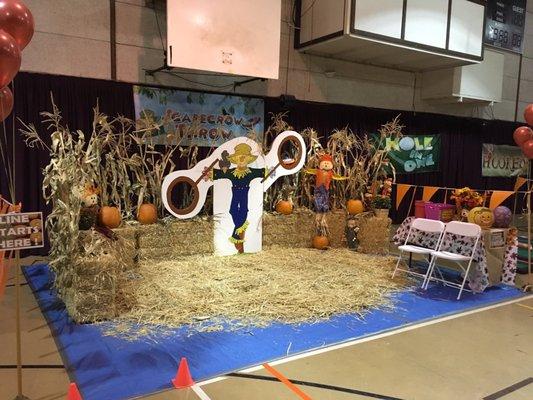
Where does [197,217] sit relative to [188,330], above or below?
above

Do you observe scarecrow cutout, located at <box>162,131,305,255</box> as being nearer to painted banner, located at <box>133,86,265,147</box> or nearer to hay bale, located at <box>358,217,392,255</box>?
painted banner, located at <box>133,86,265,147</box>

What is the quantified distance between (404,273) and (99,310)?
3418mm

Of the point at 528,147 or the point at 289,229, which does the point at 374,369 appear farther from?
the point at 528,147

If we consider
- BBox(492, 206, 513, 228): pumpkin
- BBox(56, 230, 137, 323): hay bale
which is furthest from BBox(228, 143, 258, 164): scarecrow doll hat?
BBox(492, 206, 513, 228): pumpkin

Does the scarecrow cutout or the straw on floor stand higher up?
the scarecrow cutout

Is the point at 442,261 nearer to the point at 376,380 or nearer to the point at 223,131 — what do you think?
the point at 376,380

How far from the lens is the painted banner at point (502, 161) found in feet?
34.2

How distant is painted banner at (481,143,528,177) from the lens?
1043 cm

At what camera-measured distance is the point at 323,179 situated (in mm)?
5934

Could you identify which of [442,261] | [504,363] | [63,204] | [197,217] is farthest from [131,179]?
[504,363]

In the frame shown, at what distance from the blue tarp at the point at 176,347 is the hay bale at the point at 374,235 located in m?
1.96

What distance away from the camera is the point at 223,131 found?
6.78m

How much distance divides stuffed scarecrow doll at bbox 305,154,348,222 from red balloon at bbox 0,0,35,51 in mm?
3969

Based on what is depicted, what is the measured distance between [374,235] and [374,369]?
3.29 meters
